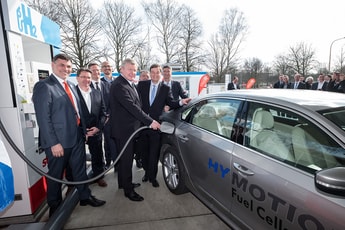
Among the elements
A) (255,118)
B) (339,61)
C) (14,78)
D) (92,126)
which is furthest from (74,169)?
(339,61)

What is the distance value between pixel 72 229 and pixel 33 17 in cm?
268

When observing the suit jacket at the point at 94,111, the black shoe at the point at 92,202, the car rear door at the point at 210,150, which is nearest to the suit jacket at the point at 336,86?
the car rear door at the point at 210,150

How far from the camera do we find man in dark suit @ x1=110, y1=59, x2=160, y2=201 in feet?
9.72

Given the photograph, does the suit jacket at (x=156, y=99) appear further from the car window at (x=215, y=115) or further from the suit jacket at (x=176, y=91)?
the suit jacket at (x=176, y=91)

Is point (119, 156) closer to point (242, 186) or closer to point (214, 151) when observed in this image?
point (214, 151)

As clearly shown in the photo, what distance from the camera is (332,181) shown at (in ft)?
4.08

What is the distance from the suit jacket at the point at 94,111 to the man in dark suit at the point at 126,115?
57 cm

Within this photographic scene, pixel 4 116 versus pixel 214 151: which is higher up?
pixel 4 116

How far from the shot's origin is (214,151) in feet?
7.52

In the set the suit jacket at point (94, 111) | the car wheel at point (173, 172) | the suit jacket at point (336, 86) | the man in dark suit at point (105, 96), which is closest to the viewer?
the car wheel at point (173, 172)

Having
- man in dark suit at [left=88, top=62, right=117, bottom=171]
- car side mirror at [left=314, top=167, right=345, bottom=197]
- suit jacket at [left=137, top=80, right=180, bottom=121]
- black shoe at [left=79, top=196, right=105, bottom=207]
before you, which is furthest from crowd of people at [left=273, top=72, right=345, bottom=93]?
black shoe at [left=79, top=196, right=105, bottom=207]

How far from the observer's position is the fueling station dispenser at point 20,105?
253 centimetres

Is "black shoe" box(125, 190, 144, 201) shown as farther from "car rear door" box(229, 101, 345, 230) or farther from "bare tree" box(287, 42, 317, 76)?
"bare tree" box(287, 42, 317, 76)

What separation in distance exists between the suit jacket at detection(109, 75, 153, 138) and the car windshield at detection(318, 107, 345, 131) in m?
1.91
